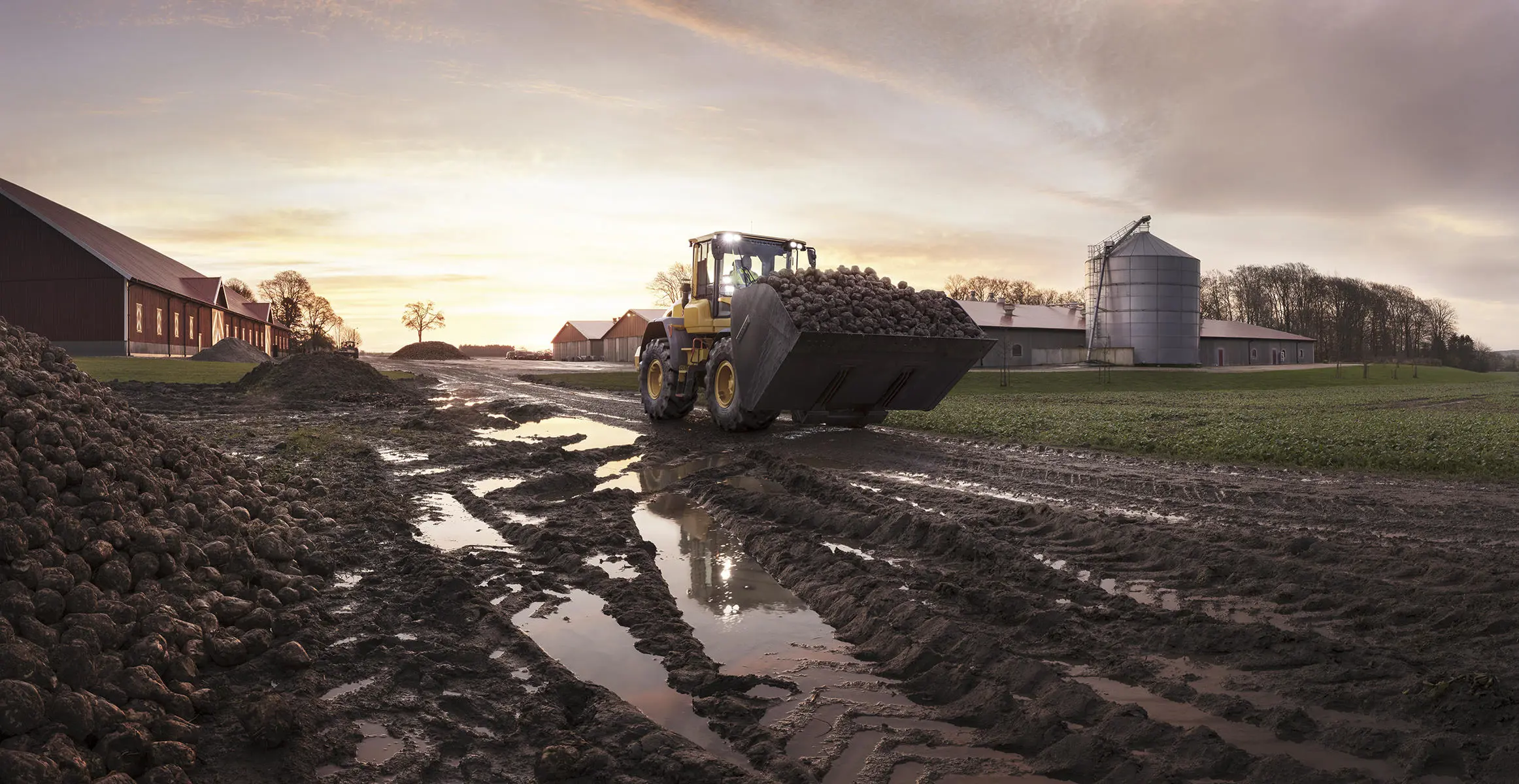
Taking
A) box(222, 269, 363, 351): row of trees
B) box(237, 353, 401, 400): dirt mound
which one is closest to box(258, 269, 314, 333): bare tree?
box(222, 269, 363, 351): row of trees

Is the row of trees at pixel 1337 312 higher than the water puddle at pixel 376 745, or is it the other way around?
the row of trees at pixel 1337 312

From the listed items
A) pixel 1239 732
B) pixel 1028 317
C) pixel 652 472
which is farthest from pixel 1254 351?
pixel 1239 732

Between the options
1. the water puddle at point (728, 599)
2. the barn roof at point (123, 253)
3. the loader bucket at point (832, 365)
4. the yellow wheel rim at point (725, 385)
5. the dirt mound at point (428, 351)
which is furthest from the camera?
the dirt mound at point (428, 351)

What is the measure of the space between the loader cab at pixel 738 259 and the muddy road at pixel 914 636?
591 cm

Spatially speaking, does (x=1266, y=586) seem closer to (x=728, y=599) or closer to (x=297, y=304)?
(x=728, y=599)

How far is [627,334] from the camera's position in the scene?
241ft

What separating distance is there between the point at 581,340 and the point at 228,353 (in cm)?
4363

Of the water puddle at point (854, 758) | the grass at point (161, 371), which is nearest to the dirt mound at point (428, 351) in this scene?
the grass at point (161, 371)

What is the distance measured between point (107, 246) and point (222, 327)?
42.1 ft

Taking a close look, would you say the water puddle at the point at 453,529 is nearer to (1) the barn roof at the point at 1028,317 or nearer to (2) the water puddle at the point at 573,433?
(2) the water puddle at the point at 573,433

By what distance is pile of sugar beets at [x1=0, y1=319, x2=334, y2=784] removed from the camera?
3.02 meters

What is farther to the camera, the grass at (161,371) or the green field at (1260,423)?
the grass at (161,371)

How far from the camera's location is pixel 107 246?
4097cm

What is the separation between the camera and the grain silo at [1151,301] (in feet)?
163
